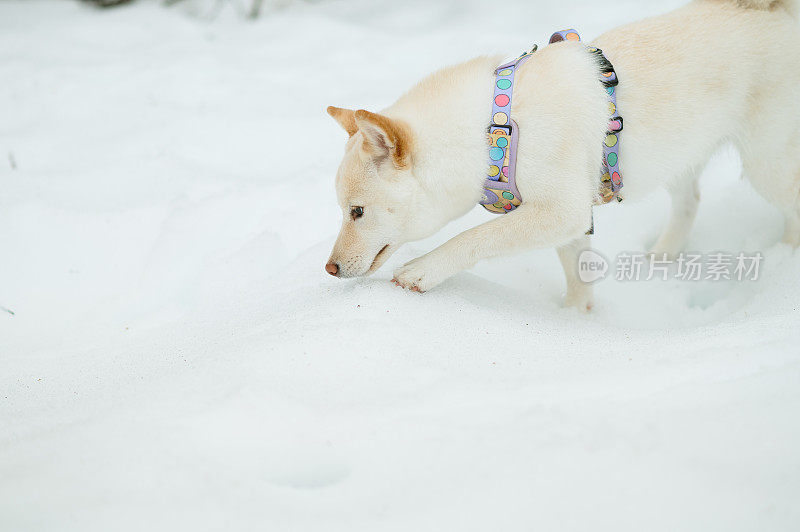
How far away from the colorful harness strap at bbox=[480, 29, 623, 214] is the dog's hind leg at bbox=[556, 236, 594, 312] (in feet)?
0.95

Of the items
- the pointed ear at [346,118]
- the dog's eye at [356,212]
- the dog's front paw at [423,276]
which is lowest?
the dog's front paw at [423,276]

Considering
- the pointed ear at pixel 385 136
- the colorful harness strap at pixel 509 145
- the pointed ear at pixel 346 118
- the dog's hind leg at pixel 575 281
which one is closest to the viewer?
the pointed ear at pixel 385 136

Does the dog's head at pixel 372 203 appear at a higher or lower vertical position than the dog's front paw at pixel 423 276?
higher

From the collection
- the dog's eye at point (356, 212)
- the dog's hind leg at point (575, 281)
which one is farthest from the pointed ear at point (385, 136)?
the dog's hind leg at point (575, 281)

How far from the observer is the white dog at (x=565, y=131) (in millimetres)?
2188

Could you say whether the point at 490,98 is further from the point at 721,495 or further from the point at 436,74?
the point at 721,495

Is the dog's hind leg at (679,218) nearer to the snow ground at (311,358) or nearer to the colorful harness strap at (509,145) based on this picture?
the snow ground at (311,358)

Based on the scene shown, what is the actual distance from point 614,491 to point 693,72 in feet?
5.58

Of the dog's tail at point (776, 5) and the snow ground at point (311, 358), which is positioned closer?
the snow ground at point (311, 358)

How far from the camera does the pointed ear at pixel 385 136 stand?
78.0 inches

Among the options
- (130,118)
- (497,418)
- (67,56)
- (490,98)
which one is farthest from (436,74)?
(67,56)

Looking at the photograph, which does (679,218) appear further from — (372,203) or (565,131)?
(372,203)

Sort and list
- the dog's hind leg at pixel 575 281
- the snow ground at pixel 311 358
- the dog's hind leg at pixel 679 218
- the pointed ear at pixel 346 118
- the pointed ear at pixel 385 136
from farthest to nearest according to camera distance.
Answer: the dog's hind leg at pixel 679 218
the dog's hind leg at pixel 575 281
the pointed ear at pixel 346 118
the pointed ear at pixel 385 136
the snow ground at pixel 311 358

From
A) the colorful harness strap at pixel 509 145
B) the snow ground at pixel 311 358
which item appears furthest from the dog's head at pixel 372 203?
the colorful harness strap at pixel 509 145
